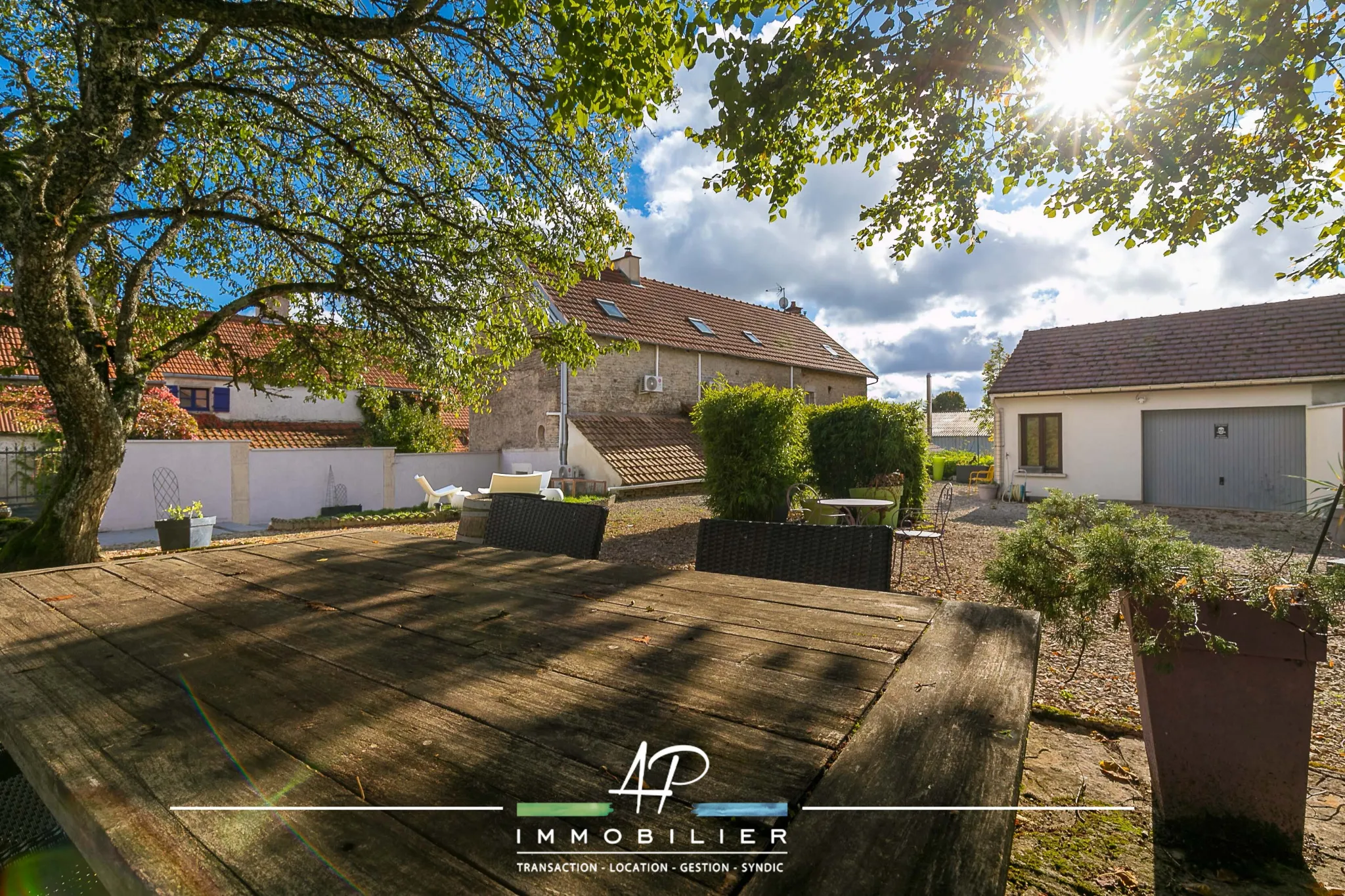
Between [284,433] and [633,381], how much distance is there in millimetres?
10732

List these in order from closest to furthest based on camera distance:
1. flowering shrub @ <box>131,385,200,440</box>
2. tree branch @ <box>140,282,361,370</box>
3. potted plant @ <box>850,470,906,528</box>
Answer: tree branch @ <box>140,282,361,370</box> → potted plant @ <box>850,470,906,528</box> → flowering shrub @ <box>131,385,200,440</box>

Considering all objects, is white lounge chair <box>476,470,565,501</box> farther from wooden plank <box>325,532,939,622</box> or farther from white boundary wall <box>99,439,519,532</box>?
wooden plank <box>325,532,939,622</box>

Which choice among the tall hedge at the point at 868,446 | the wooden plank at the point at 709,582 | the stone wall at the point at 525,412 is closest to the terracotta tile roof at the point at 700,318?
the stone wall at the point at 525,412

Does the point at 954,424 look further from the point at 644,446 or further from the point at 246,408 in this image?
the point at 246,408

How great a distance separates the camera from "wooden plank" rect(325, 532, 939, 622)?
6.91ft

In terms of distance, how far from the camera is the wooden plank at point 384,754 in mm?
840

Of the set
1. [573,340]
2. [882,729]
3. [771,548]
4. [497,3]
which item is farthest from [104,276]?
[882,729]

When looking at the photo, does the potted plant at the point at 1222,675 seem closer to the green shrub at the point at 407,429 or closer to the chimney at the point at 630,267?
the green shrub at the point at 407,429

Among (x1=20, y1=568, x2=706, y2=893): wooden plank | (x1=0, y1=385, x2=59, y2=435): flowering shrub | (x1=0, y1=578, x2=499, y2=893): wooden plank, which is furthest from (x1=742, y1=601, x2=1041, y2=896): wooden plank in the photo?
(x1=0, y1=385, x2=59, y2=435): flowering shrub

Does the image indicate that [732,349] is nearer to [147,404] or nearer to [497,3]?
[147,404]

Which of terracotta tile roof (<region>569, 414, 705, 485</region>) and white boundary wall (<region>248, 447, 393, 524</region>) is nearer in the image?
white boundary wall (<region>248, 447, 393, 524</region>)

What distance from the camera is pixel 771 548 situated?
309cm

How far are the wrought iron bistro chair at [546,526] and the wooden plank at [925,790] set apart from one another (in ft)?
6.95

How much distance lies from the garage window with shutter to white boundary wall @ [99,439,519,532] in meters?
12.7
